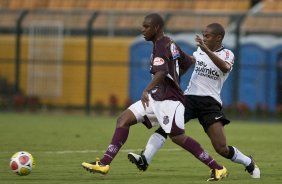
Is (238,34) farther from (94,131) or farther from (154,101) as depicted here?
(154,101)

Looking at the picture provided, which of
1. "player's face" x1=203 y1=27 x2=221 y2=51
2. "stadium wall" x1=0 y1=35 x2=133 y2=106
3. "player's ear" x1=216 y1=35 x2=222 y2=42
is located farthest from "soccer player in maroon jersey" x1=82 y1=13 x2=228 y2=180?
"stadium wall" x1=0 y1=35 x2=133 y2=106

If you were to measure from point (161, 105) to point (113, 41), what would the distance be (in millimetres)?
17920

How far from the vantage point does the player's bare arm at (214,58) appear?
11.6m

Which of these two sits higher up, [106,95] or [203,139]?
[203,139]

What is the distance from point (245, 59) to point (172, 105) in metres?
16.7

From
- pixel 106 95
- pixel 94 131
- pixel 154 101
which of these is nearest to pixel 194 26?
pixel 106 95

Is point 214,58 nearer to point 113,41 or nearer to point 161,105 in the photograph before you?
point 161,105

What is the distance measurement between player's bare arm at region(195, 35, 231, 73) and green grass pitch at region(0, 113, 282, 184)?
1.38 metres

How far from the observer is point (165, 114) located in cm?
1187

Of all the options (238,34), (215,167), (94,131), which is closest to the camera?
(215,167)

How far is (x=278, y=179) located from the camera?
11969mm

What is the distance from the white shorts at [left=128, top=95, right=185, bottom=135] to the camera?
38.9 ft

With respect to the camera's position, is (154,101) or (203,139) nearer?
(154,101)

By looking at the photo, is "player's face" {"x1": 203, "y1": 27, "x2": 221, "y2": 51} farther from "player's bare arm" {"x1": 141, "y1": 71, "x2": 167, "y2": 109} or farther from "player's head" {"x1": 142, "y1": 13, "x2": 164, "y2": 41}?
"player's bare arm" {"x1": 141, "y1": 71, "x2": 167, "y2": 109}
